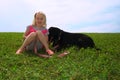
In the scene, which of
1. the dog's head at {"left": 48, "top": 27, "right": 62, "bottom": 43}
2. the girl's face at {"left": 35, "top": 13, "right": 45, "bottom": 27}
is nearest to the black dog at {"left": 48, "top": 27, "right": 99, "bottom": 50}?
the dog's head at {"left": 48, "top": 27, "right": 62, "bottom": 43}

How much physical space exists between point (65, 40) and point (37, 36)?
1376 mm

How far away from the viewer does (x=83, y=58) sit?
9.75 metres

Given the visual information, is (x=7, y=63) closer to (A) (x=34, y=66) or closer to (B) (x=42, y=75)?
(A) (x=34, y=66)

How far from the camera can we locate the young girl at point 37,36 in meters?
10.5

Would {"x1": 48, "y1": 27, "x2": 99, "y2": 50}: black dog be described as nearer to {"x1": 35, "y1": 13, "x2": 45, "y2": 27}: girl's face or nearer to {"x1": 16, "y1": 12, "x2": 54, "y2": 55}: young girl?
{"x1": 16, "y1": 12, "x2": 54, "y2": 55}: young girl

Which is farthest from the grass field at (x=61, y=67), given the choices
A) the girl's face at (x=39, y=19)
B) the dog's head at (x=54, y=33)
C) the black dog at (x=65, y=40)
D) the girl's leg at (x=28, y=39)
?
the dog's head at (x=54, y=33)

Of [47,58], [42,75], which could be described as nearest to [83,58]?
[47,58]

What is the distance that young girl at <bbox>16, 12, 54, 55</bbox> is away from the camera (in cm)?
1049

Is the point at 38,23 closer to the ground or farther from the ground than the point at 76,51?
farther from the ground

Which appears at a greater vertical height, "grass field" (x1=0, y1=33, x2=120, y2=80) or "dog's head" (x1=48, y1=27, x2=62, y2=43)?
"dog's head" (x1=48, y1=27, x2=62, y2=43)

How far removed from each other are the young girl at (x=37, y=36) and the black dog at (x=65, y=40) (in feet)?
2.39

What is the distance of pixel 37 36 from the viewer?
1061 cm

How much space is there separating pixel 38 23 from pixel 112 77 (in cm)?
420

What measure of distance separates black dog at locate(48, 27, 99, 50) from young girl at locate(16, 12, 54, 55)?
73 centimetres
